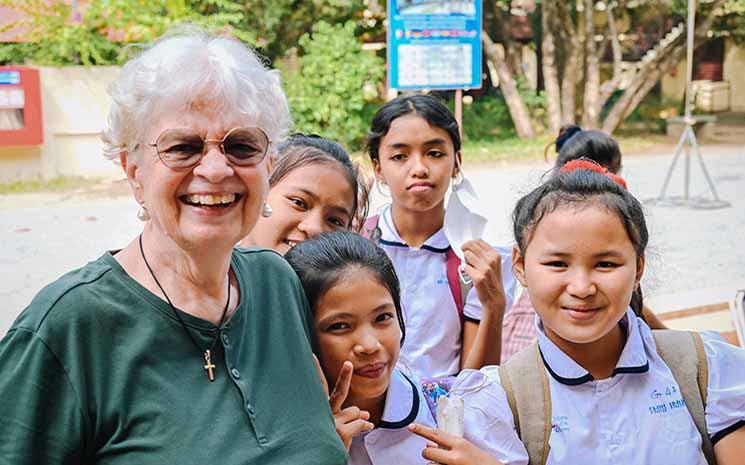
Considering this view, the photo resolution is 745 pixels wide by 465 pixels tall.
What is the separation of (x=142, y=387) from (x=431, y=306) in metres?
1.42

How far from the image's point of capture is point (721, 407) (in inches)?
75.0

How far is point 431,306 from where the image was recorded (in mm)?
2768

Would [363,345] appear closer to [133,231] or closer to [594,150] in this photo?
[594,150]

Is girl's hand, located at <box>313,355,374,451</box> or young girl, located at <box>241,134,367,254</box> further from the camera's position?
young girl, located at <box>241,134,367,254</box>

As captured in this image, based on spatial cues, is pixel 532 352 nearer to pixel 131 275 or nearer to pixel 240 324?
pixel 240 324

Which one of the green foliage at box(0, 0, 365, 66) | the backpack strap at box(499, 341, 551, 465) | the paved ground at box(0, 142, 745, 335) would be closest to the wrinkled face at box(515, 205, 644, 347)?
the backpack strap at box(499, 341, 551, 465)

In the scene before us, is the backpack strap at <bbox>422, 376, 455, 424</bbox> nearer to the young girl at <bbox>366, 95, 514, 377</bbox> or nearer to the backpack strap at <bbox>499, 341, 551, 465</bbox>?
the young girl at <bbox>366, 95, 514, 377</bbox>

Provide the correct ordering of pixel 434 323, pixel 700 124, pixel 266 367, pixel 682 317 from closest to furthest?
pixel 266 367, pixel 434 323, pixel 682 317, pixel 700 124

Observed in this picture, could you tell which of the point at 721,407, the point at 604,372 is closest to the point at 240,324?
the point at 604,372

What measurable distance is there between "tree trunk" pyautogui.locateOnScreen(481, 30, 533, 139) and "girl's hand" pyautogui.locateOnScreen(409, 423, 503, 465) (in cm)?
1696

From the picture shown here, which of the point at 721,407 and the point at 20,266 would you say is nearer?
the point at 721,407

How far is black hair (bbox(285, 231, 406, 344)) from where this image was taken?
6.73 ft

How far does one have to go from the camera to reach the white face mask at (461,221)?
9.49ft

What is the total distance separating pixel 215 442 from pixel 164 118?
61 centimetres
